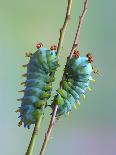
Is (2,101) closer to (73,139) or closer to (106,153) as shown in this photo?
(73,139)

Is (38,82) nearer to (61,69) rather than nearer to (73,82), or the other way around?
(73,82)

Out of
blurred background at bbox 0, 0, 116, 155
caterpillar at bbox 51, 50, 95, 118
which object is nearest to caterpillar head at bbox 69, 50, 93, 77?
caterpillar at bbox 51, 50, 95, 118

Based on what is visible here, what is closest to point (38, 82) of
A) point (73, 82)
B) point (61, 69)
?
point (73, 82)

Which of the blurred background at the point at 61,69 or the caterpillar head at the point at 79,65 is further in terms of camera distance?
the blurred background at the point at 61,69

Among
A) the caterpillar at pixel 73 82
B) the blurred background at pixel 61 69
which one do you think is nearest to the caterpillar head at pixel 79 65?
the caterpillar at pixel 73 82

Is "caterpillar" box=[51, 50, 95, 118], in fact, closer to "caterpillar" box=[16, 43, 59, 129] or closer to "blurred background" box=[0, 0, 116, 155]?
"caterpillar" box=[16, 43, 59, 129]

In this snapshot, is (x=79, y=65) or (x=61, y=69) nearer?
(x=79, y=65)

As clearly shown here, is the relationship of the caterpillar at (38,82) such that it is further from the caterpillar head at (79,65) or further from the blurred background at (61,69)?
the blurred background at (61,69)
